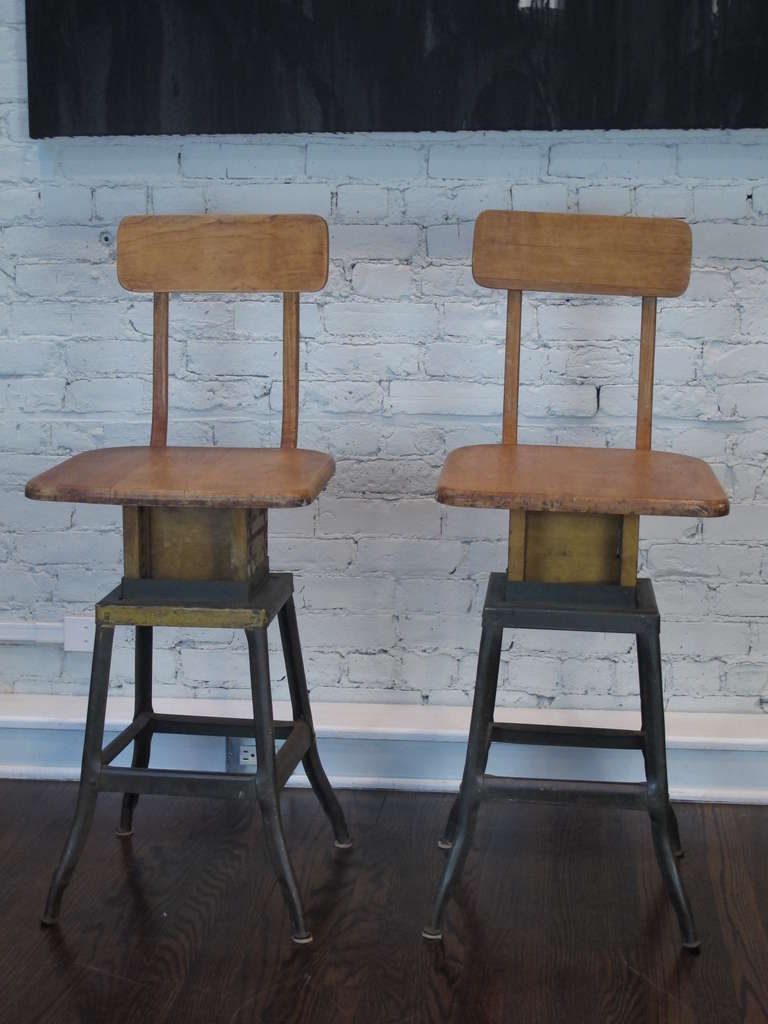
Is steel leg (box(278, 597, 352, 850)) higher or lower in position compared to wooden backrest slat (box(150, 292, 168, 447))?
lower

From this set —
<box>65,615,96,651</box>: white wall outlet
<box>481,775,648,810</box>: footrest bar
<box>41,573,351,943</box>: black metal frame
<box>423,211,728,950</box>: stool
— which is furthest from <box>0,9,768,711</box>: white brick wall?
<box>481,775,648,810</box>: footrest bar

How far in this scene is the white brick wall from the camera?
2564mm

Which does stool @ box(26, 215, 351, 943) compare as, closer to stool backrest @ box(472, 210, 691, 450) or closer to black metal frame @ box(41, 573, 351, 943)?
black metal frame @ box(41, 573, 351, 943)

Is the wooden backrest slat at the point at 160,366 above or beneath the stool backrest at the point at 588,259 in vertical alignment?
beneath

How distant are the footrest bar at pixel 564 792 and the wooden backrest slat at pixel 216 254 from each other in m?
0.92

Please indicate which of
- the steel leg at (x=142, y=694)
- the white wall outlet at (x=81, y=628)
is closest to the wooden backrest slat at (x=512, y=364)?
the steel leg at (x=142, y=694)

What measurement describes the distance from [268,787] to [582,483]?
2.30 ft

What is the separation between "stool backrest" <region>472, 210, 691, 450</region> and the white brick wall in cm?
28

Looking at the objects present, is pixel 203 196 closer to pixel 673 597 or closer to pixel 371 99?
pixel 371 99

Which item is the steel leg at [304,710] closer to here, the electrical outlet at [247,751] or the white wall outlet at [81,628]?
the electrical outlet at [247,751]

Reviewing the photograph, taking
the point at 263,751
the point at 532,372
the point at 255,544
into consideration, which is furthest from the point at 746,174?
the point at 263,751

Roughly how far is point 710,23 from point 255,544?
4.29ft

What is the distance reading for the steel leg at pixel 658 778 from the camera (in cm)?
205

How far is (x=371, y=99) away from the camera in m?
2.51
